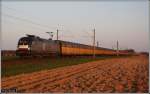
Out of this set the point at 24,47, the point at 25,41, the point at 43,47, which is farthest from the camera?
the point at 43,47

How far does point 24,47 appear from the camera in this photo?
35.9 metres

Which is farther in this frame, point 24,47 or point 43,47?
point 43,47

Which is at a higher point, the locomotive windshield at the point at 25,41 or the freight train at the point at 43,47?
the locomotive windshield at the point at 25,41

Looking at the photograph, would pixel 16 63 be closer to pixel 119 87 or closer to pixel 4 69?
pixel 4 69

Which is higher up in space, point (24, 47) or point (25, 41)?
point (25, 41)

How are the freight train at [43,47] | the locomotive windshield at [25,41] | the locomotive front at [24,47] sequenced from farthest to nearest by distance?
the locomotive windshield at [25,41] < the freight train at [43,47] < the locomotive front at [24,47]

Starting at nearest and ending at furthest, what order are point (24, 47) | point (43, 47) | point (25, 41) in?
1. point (24, 47)
2. point (25, 41)
3. point (43, 47)

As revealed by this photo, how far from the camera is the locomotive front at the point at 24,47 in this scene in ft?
116

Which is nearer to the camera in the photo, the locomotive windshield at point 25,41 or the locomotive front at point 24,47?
the locomotive front at point 24,47

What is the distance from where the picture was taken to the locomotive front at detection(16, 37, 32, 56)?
35438mm

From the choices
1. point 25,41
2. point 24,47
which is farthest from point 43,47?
point 24,47

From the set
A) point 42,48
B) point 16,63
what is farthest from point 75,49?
point 16,63

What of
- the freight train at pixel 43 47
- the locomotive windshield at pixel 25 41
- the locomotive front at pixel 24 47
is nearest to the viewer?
the locomotive front at pixel 24 47

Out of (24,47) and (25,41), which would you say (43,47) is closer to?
(25,41)
